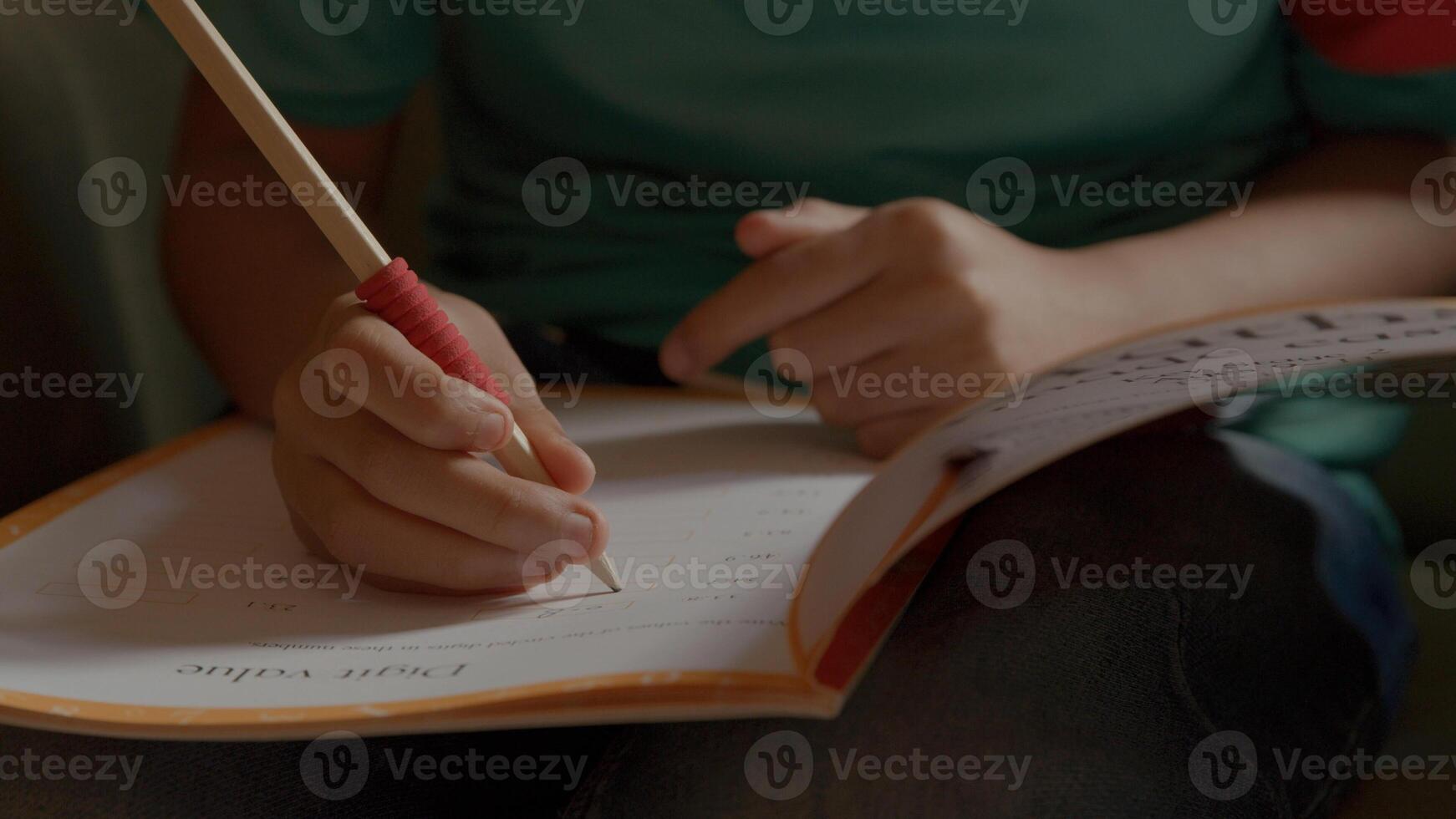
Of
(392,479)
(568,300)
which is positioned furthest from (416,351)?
(568,300)

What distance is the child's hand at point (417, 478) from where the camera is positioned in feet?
1.14

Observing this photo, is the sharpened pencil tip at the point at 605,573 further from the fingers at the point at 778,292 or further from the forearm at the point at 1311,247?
the forearm at the point at 1311,247

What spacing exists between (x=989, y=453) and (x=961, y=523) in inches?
2.0

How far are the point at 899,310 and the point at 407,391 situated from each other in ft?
0.74

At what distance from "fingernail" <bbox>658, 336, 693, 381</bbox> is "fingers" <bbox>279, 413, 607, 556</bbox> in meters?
0.16

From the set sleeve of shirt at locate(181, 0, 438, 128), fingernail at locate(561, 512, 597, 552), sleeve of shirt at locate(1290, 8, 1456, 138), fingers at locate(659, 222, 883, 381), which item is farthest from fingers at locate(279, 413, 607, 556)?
sleeve of shirt at locate(1290, 8, 1456, 138)

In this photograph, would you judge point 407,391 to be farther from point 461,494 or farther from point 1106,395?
point 1106,395

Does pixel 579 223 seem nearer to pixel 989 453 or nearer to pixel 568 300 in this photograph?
pixel 568 300

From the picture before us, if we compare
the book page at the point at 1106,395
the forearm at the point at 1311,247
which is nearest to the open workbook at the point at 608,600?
the book page at the point at 1106,395

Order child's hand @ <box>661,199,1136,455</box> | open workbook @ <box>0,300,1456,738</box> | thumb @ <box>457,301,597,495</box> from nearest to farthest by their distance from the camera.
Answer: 1. open workbook @ <box>0,300,1456,738</box>
2. thumb @ <box>457,301,597,495</box>
3. child's hand @ <box>661,199,1136,455</box>

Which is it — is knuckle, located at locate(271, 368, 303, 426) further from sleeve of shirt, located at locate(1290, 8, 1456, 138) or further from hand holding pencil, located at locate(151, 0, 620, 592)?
sleeve of shirt, located at locate(1290, 8, 1456, 138)

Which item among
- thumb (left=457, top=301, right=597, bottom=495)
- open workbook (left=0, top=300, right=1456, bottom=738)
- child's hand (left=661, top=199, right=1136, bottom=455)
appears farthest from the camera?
child's hand (left=661, top=199, right=1136, bottom=455)

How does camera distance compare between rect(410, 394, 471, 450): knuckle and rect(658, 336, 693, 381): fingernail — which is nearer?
rect(410, 394, 471, 450): knuckle

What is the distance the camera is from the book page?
0.29m
